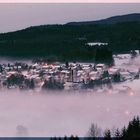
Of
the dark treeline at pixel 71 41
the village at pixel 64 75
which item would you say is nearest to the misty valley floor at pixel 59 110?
the village at pixel 64 75

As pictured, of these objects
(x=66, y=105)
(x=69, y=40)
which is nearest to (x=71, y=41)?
(x=69, y=40)

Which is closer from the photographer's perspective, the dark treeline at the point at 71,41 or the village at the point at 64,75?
the village at the point at 64,75

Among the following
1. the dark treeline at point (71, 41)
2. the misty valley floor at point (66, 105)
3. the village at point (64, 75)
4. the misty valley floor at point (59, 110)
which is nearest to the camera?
the misty valley floor at point (59, 110)

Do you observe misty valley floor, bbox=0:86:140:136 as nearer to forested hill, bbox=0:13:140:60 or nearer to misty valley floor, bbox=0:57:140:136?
misty valley floor, bbox=0:57:140:136

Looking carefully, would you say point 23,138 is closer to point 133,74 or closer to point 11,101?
point 133,74

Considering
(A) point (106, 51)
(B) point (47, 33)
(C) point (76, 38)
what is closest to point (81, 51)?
(A) point (106, 51)

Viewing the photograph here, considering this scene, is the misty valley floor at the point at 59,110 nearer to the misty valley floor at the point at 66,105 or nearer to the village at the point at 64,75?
the misty valley floor at the point at 66,105

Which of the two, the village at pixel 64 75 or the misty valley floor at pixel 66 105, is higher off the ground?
the village at pixel 64 75
